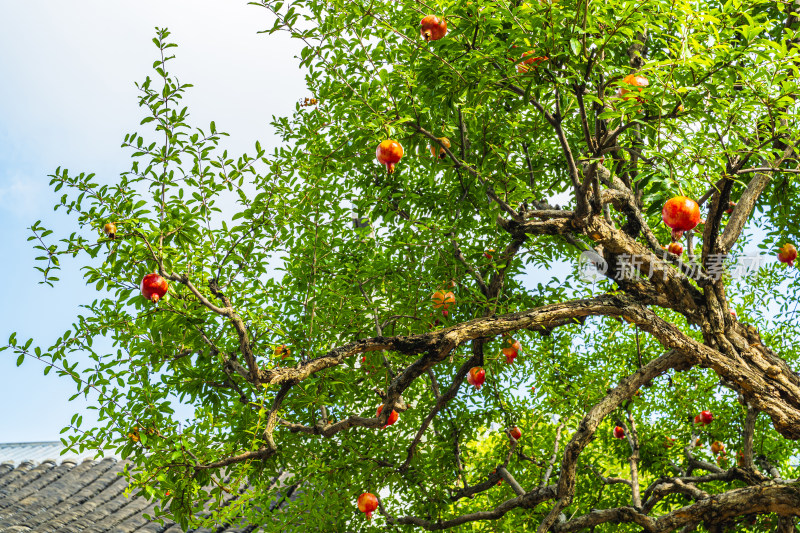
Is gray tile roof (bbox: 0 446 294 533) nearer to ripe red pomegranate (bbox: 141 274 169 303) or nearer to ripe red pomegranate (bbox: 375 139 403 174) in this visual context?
ripe red pomegranate (bbox: 141 274 169 303)

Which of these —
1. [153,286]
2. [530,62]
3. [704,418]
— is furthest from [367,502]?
[704,418]

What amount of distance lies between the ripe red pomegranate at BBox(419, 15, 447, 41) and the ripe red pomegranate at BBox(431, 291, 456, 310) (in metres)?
1.98

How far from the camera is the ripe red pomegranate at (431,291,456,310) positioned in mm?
5047

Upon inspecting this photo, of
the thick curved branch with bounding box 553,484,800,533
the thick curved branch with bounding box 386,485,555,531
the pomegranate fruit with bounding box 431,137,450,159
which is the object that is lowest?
the thick curved branch with bounding box 553,484,800,533

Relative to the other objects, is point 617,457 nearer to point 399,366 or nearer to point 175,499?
point 399,366

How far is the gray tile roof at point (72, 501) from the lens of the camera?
23.0 feet

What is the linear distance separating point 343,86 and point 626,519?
3971 millimetres

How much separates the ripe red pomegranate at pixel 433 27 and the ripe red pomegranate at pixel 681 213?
177 centimetres

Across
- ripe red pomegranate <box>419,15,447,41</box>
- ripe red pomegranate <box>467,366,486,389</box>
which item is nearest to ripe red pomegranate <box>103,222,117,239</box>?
ripe red pomegranate <box>419,15,447,41</box>

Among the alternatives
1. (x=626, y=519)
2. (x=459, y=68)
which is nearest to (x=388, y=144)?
(x=459, y=68)

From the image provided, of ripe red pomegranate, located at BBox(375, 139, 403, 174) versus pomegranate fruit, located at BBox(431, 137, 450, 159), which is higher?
pomegranate fruit, located at BBox(431, 137, 450, 159)

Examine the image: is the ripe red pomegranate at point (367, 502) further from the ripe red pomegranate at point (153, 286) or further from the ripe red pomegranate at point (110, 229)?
the ripe red pomegranate at point (110, 229)

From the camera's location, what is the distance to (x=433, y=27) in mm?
4031

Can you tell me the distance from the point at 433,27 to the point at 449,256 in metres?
2.03
